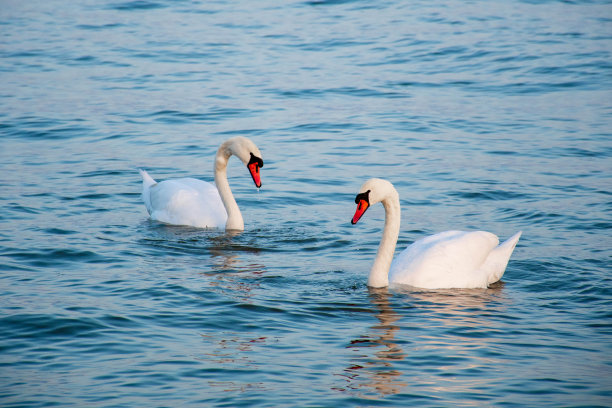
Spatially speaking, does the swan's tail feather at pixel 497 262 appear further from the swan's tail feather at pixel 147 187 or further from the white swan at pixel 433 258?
the swan's tail feather at pixel 147 187

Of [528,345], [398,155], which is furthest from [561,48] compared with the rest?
[528,345]

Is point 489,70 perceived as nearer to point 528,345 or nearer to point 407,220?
point 407,220

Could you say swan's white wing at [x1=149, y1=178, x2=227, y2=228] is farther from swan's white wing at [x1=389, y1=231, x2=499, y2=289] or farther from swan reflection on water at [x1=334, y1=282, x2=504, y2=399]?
swan reflection on water at [x1=334, y1=282, x2=504, y2=399]

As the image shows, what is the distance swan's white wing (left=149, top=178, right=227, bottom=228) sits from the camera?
11758mm

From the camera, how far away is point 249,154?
11.3 metres

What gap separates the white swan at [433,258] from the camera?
29.6 feet

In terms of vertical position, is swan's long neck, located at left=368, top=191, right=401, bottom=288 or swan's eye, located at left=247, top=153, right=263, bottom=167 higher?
swan's eye, located at left=247, top=153, right=263, bottom=167

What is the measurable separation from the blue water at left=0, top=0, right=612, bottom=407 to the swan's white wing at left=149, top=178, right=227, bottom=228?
0.70 ft

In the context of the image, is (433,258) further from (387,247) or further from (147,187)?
(147,187)

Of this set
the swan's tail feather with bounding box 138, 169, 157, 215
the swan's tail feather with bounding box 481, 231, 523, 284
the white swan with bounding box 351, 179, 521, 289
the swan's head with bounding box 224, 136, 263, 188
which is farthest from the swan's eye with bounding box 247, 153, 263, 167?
the swan's tail feather with bounding box 481, 231, 523, 284

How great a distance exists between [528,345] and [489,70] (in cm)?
1230

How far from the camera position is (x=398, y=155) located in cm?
1428

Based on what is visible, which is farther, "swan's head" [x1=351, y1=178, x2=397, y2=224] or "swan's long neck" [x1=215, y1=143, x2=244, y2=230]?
"swan's long neck" [x1=215, y1=143, x2=244, y2=230]

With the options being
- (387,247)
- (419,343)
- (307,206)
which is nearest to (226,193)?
(307,206)
